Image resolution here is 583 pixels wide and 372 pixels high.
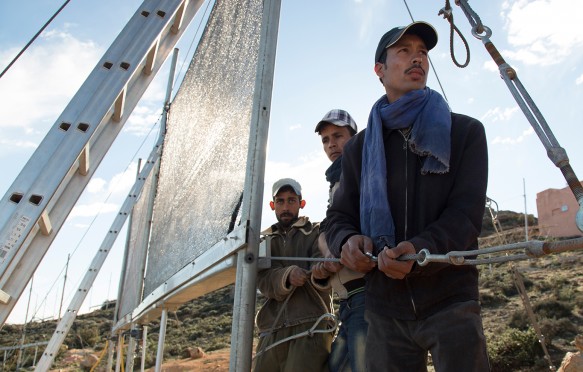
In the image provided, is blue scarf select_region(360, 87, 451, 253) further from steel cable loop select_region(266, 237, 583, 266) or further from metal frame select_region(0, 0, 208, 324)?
metal frame select_region(0, 0, 208, 324)

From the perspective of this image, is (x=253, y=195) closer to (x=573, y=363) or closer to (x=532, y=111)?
(x=532, y=111)

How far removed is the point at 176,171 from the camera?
4680 mm

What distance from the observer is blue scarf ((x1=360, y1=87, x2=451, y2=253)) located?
187 cm

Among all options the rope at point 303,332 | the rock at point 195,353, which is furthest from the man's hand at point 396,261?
the rock at point 195,353

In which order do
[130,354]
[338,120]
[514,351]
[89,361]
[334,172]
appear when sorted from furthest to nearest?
1. [89,361]
2. [514,351]
3. [130,354]
4. [338,120]
5. [334,172]

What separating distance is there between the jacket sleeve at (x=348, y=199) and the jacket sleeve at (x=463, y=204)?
0.40 meters

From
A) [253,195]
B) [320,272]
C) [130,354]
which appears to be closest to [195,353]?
[130,354]

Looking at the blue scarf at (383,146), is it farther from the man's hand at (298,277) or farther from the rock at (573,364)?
the rock at (573,364)

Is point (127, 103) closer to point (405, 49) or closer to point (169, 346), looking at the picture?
point (405, 49)

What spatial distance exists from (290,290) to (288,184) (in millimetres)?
833

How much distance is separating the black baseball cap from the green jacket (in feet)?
3.47

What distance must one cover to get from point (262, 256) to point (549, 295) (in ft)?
65.9

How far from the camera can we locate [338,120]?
10.5ft

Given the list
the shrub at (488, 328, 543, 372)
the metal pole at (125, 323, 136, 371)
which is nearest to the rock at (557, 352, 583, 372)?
the shrub at (488, 328, 543, 372)
